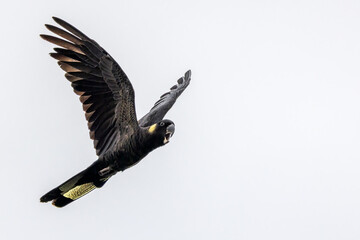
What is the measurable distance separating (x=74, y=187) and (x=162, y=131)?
250 centimetres

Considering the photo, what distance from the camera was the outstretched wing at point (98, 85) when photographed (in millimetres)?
22344

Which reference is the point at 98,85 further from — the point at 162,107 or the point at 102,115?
the point at 162,107

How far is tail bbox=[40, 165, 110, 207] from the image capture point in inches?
891

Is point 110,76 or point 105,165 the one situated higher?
point 110,76

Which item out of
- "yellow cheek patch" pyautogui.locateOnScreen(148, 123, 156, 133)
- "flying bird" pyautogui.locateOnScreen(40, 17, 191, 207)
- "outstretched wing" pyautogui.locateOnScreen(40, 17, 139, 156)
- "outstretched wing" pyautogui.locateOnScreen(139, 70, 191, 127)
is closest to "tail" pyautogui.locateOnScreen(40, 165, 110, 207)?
"flying bird" pyautogui.locateOnScreen(40, 17, 191, 207)

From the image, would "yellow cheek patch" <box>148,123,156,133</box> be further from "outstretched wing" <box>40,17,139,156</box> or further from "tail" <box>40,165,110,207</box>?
"tail" <box>40,165,110,207</box>

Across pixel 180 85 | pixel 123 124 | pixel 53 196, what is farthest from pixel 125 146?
pixel 180 85

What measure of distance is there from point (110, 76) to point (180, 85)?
4114 mm

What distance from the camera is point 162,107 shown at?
80.3 feet

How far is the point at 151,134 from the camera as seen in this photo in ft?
72.7

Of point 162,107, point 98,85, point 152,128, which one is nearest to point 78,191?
point 152,128

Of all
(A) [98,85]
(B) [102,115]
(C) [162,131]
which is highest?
(A) [98,85]

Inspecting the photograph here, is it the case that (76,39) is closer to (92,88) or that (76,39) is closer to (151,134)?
(92,88)

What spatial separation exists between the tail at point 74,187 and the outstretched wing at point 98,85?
0.65m
